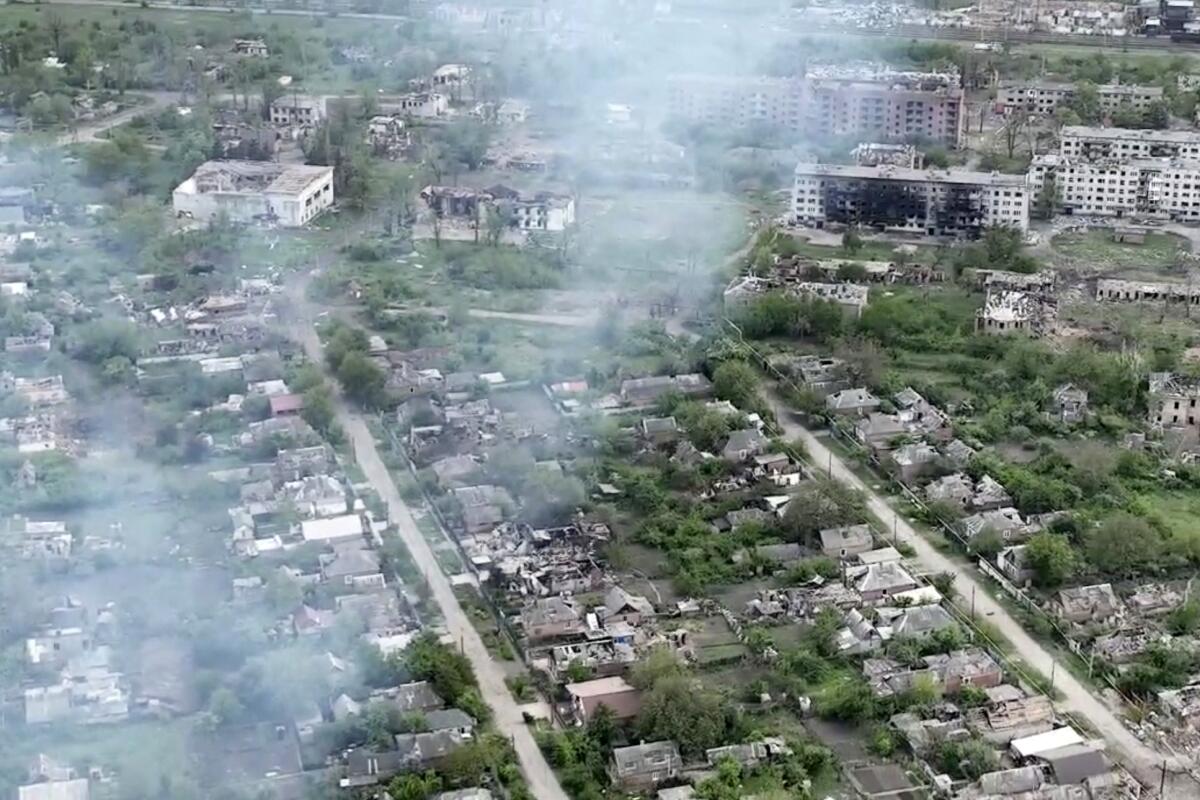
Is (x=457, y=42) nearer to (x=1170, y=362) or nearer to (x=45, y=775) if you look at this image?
(x=1170, y=362)

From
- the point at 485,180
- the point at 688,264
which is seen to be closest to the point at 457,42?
the point at 485,180

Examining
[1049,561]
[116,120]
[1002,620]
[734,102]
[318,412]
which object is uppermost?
[734,102]

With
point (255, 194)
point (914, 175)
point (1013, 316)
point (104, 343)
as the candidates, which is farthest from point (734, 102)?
point (104, 343)

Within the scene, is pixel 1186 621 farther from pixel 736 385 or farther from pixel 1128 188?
pixel 1128 188

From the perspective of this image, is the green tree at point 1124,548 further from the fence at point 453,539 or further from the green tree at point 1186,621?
the fence at point 453,539

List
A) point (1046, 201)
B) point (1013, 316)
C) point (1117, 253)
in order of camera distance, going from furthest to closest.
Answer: point (1046, 201) < point (1117, 253) < point (1013, 316)

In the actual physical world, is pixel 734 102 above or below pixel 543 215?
above

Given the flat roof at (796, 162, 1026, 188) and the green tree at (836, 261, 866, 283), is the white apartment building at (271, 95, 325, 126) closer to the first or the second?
the flat roof at (796, 162, 1026, 188)

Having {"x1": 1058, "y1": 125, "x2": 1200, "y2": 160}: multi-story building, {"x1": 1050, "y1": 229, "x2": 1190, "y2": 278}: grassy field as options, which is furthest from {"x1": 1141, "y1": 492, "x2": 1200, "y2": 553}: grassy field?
{"x1": 1058, "y1": 125, "x2": 1200, "y2": 160}: multi-story building
